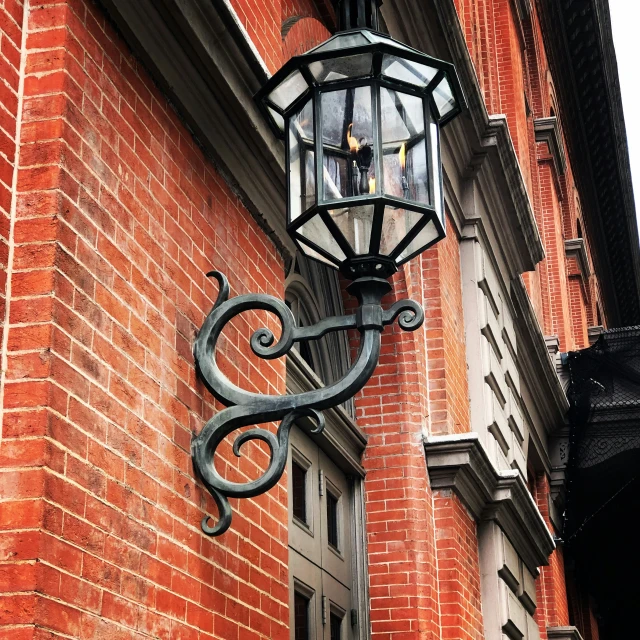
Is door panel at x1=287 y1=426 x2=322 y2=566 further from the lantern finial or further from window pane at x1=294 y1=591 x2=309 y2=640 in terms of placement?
the lantern finial

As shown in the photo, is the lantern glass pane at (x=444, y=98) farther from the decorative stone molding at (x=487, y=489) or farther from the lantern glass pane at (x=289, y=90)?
the decorative stone molding at (x=487, y=489)

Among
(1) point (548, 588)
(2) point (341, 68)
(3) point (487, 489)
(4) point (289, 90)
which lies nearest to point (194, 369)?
(4) point (289, 90)

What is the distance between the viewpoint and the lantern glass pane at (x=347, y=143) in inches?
150

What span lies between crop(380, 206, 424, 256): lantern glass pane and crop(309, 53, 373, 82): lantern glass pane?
1.53ft

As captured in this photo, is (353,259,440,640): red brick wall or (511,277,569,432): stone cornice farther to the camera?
(511,277,569,432): stone cornice

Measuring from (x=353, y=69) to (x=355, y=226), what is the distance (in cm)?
52

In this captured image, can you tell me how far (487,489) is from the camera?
8383 millimetres

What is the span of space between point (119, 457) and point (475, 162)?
6.60 meters

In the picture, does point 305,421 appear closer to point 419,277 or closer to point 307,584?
point 307,584

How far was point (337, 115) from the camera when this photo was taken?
12.8 ft

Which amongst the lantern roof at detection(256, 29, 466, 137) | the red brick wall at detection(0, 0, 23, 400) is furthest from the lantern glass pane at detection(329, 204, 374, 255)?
the red brick wall at detection(0, 0, 23, 400)

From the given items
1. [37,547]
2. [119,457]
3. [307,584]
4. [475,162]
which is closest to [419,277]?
[475,162]

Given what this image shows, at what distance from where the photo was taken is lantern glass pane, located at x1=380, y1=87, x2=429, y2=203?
388 cm

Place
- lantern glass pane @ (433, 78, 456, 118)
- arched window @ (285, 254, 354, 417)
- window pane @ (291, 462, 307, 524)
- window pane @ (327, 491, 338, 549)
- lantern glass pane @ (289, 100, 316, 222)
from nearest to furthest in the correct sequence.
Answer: lantern glass pane @ (289, 100, 316, 222), lantern glass pane @ (433, 78, 456, 118), window pane @ (291, 462, 307, 524), arched window @ (285, 254, 354, 417), window pane @ (327, 491, 338, 549)
